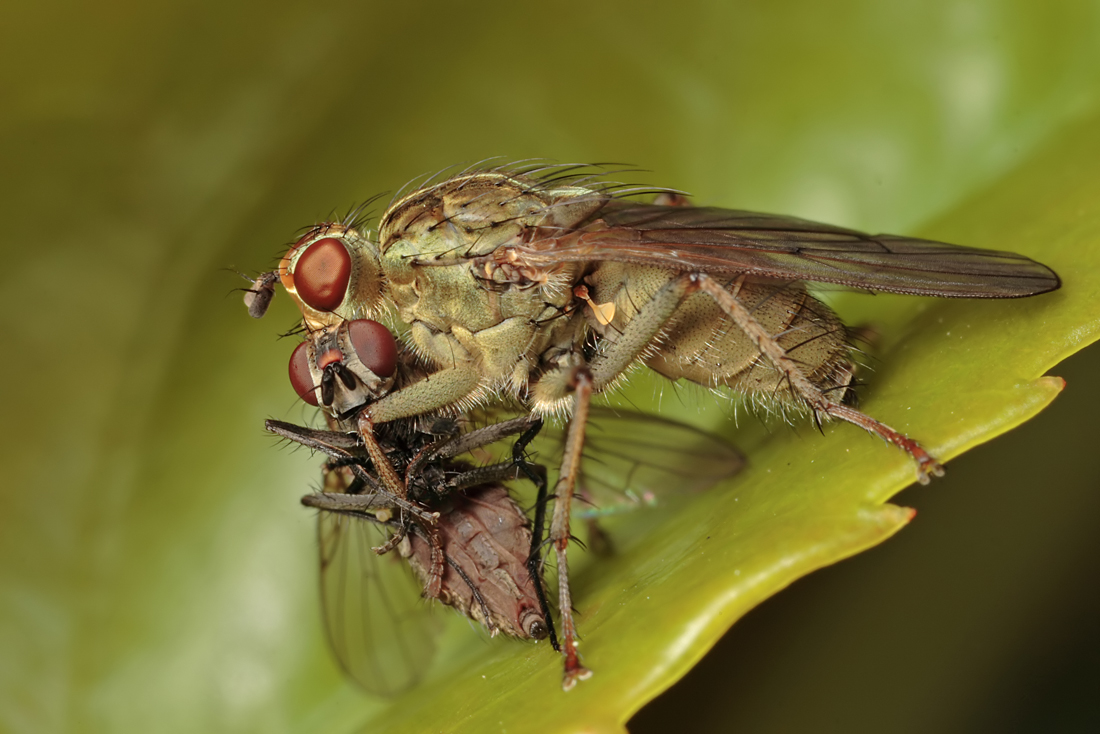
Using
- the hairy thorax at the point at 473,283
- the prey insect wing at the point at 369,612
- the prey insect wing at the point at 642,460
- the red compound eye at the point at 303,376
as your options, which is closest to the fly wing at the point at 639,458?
the prey insect wing at the point at 642,460

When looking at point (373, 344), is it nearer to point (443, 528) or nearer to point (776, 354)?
point (443, 528)

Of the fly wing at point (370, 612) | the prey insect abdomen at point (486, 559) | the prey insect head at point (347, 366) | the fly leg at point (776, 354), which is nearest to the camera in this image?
the fly leg at point (776, 354)

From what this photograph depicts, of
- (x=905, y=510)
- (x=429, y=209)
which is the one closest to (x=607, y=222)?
(x=429, y=209)

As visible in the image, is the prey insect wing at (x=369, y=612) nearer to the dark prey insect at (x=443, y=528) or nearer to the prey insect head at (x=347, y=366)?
the dark prey insect at (x=443, y=528)

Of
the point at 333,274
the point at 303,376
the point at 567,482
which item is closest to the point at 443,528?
the point at 567,482

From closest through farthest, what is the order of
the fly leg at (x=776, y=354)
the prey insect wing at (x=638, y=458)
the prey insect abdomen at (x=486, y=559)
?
the fly leg at (x=776, y=354) → the prey insect abdomen at (x=486, y=559) → the prey insect wing at (x=638, y=458)

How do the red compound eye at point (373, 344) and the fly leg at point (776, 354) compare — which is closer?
the fly leg at point (776, 354)
